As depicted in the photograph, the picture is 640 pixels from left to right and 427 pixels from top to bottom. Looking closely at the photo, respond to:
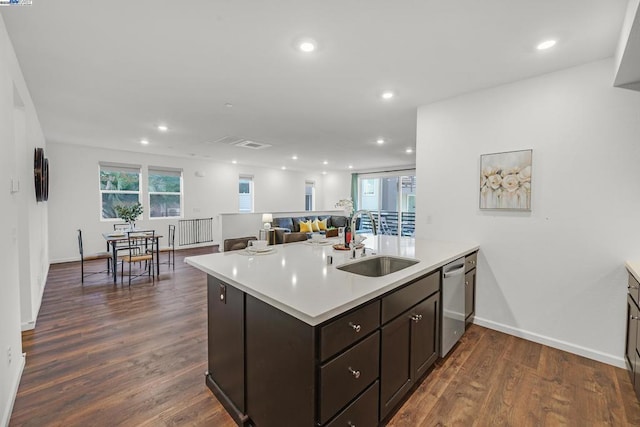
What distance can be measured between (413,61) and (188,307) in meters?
3.62

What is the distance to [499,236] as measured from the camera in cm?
286

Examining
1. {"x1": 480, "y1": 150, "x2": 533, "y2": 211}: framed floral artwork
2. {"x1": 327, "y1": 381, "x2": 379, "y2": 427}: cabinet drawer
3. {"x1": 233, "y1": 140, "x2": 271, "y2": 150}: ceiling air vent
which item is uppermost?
{"x1": 233, "y1": 140, "x2": 271, "y2": 150}: ceiling air vent

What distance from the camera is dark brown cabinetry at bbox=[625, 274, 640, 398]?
1.86m

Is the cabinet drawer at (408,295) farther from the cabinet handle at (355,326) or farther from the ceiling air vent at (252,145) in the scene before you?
the ceiling air vent at (252,145)

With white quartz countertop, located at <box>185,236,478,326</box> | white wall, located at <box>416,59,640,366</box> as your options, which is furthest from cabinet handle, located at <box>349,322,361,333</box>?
white wall, located at <box>416,59,640,366</box>

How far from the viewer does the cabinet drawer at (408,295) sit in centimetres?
158

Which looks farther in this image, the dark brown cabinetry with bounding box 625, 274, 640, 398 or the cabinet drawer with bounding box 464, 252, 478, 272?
the cabinet drawer with bounding box 464, 252, 478, 272

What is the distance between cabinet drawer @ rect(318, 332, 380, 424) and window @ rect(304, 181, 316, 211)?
9366 millimetres

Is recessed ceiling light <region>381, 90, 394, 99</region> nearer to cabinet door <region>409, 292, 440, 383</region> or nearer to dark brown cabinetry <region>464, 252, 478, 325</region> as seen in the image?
dark brown cabinetry <region>464, 252, 478, 325</region>

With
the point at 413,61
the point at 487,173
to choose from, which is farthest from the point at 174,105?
the point at 487,173

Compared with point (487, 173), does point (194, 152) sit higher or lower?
higher

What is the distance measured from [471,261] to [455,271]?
552mm

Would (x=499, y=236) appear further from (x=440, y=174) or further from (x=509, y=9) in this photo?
(x=509, y=9)

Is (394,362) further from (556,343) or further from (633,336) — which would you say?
(556,343)
